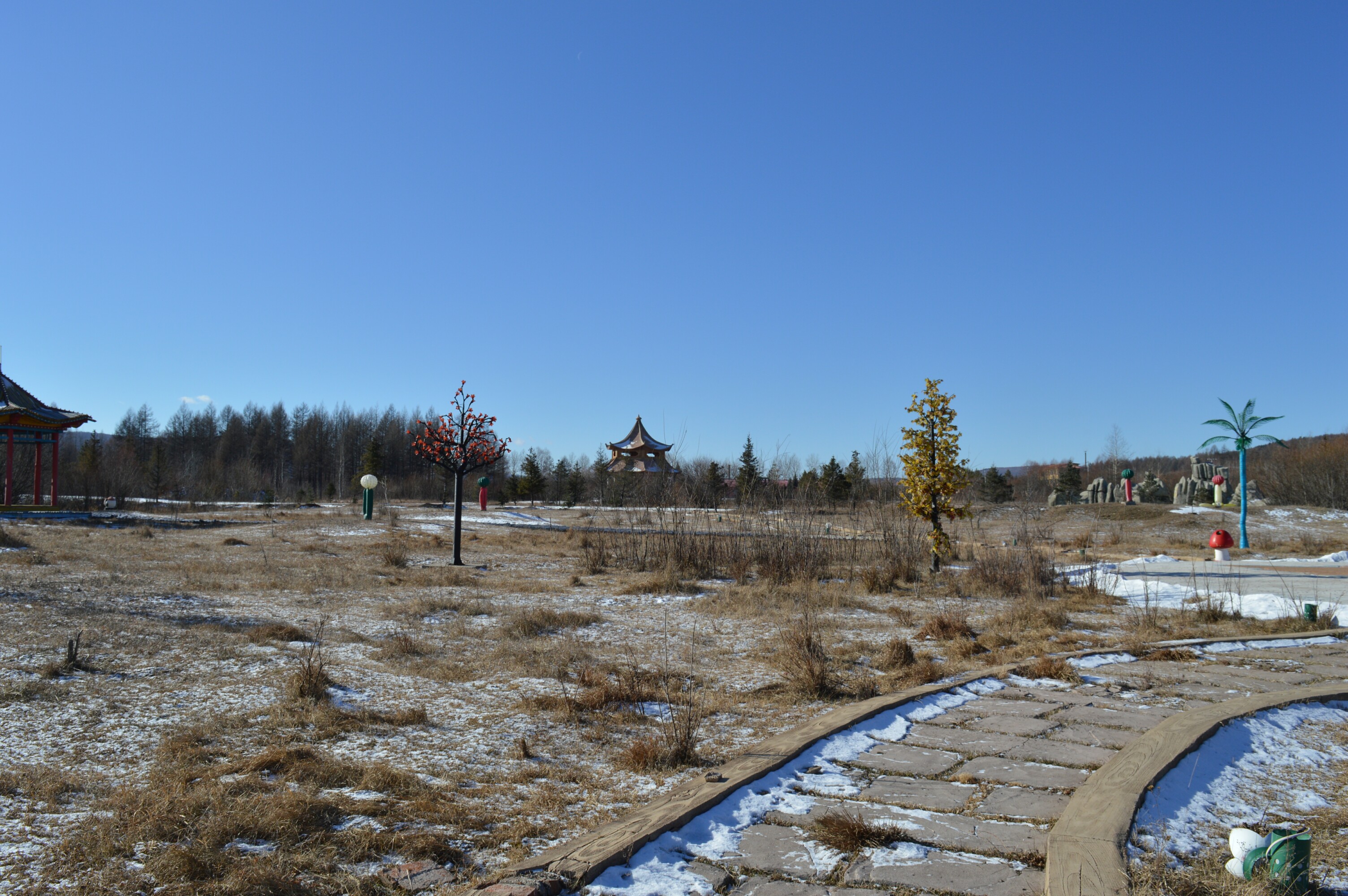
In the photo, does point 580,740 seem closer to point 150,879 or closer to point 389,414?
point 150,879

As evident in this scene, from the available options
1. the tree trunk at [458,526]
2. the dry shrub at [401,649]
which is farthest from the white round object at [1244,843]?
the tree trunk at [458,526]

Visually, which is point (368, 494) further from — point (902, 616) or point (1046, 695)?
point (1046, 695)

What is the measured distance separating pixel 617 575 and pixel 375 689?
7451mm

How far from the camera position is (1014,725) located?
14.0 feet

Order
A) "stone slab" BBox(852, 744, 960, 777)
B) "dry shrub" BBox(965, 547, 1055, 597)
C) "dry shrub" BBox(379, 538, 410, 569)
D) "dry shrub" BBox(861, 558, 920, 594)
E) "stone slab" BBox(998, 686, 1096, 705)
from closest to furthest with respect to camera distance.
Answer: "stone slab" BBox(852, 744, 960, 777) < "stone slab" BBox(998, 686, 1096, 705) < "dry shrub" BBox(965, 547, 1055, 597) < "dry shrub" BBox(861, 558, 920, 594) < "dry shrub" BBox(379, 538, 410, 569)

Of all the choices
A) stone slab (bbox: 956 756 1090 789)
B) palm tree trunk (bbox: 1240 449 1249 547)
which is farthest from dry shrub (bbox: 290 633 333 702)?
palm tree trunk (bbox: 1240 449 1249 547)

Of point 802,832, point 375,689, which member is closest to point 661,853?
point 802,832

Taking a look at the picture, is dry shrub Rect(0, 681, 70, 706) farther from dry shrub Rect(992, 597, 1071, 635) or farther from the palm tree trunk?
the palm tree trunk

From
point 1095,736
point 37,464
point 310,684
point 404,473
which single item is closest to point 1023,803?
point 1095,736

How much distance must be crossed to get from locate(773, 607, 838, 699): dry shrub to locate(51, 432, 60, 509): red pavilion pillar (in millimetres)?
25775

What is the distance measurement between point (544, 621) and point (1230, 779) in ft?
18.4

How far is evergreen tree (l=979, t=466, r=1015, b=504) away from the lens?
141ft

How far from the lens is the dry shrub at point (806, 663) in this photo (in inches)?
209

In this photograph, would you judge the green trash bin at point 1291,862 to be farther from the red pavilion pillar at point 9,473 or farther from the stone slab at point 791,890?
the red pavilion pillar at point 9,473
